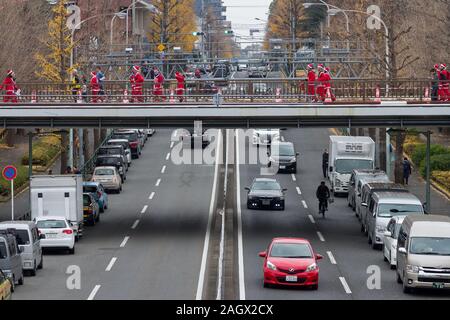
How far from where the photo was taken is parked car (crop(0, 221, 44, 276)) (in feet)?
114

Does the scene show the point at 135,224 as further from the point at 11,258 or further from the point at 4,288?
the point at 4,288

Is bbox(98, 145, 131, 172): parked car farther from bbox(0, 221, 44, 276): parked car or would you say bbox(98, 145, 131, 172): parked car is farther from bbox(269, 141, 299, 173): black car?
bbox(0, 221, 44, 276): parked car

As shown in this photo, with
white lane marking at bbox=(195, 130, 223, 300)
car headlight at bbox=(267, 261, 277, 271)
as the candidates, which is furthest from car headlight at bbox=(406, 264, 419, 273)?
white lane marking at bbox=(195, 130, 223, 300)

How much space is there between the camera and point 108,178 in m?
59.8

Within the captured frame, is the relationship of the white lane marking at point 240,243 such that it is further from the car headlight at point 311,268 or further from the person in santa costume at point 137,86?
the person in santa costume at point 137,86

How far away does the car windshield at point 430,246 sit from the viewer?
3152 centimetres

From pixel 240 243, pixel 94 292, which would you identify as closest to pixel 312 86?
pixel 240 243

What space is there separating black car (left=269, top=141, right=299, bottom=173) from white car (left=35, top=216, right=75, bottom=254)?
1153 inches

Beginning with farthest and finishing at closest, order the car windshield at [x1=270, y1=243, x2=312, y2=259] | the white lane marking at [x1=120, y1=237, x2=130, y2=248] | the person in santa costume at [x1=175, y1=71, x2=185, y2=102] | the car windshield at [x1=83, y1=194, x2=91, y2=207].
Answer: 1. the person in santa costume at [x1=175, y1=71, x2=185, y2=102]
2. the car windshield at [x1=83, y1=194, x2=91, y2=207]
3. the white lane marking at [x1=120, y1=237, x2=130, y2=248]
4. the car windshield at [x1=270, y1=243, x2=312, y2=259]

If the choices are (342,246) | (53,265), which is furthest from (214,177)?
(53,265)

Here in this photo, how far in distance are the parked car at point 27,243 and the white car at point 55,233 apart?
13.0ft

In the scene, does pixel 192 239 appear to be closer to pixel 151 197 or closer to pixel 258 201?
pixel 258 201

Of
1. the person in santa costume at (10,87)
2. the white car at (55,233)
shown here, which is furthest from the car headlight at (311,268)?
the person in santa costume at (10,87)

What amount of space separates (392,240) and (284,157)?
31955 millimetres
